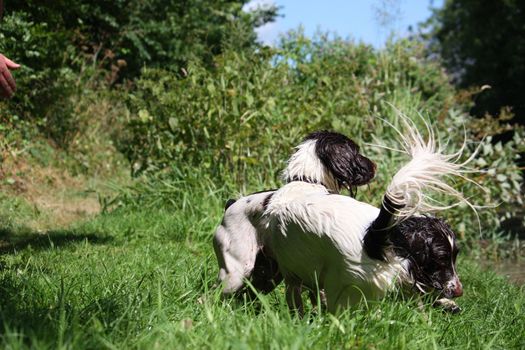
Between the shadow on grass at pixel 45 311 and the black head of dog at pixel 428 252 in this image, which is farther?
the black head of dog at pixel 428 252

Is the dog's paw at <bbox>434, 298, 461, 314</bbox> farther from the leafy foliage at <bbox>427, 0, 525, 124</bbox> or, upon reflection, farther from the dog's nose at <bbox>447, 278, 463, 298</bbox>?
the leafy foliage at <bbox>427, 0, 525, 124</bbox>

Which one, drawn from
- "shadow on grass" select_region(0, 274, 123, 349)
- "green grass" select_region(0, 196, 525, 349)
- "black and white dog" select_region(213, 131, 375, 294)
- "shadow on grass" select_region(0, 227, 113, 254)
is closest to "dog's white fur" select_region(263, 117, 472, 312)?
"green grass" select_region(0, 196, 525, 349)

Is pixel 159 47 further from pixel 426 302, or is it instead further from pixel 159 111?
pixel 426 302

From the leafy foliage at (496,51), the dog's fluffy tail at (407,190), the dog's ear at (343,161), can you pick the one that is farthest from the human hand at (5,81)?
the leafy foliage at (496,51)

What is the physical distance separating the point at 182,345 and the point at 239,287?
1272mm

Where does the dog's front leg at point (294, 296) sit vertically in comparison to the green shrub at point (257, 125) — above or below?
below

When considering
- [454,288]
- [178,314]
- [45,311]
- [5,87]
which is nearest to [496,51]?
[454,288]

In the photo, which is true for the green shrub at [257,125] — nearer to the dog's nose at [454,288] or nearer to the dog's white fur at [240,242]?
the dog's white fur at [240,242]

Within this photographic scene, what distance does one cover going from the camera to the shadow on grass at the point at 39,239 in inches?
215

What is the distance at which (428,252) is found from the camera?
9.69 ft

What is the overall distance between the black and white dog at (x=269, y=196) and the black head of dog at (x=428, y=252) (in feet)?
2.02

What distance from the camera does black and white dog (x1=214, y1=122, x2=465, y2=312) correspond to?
2.80 m

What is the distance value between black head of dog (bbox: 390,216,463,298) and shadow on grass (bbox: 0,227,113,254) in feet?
10.6

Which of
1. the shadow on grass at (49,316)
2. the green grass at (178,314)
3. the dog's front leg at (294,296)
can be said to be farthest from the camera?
the dog's front leg at (294,296)
